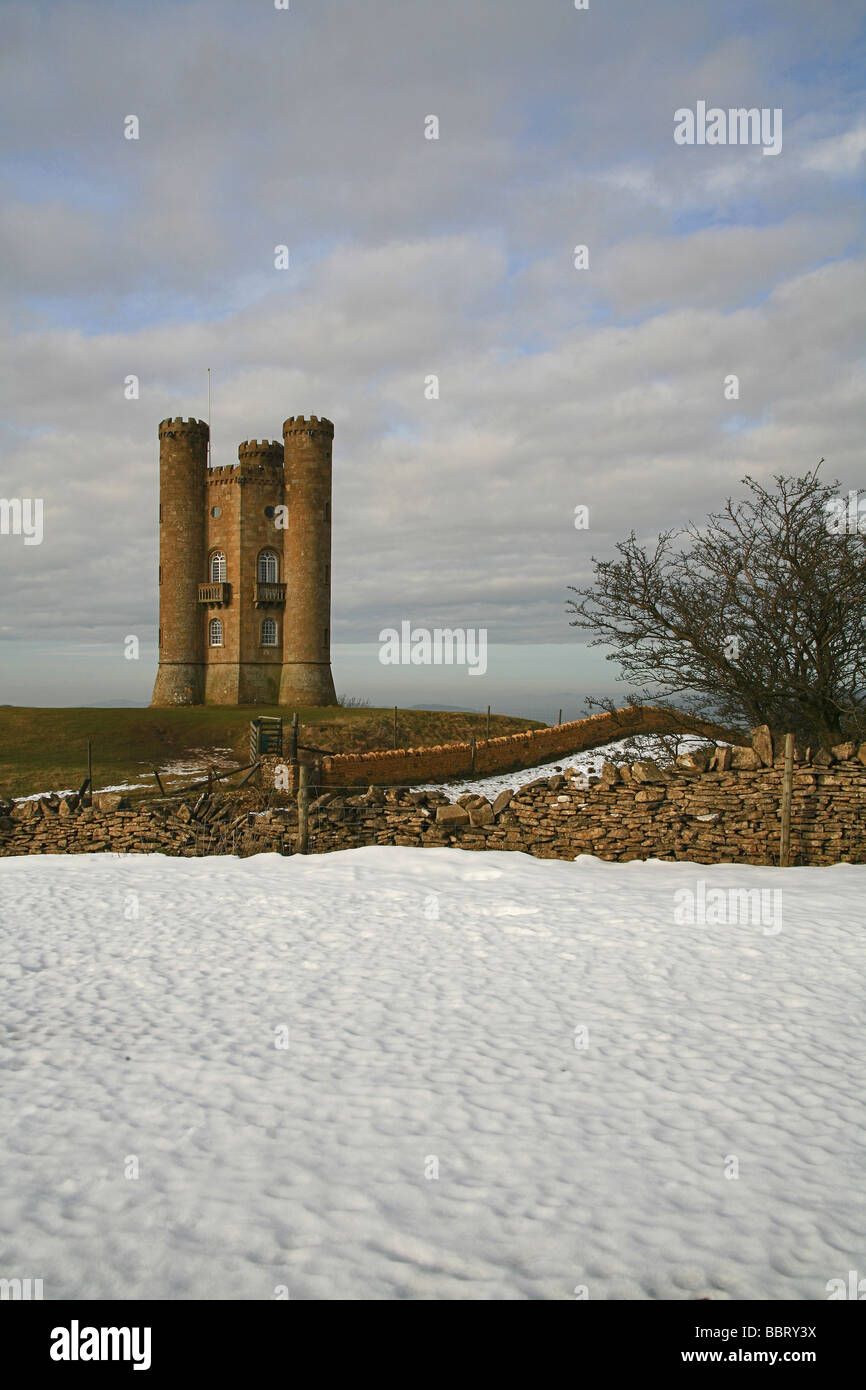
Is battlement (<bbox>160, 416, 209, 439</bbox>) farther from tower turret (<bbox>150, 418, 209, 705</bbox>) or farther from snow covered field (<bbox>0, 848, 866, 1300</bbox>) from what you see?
snow covered field (<bbox>0, 848, 866, 1300</bbox>)

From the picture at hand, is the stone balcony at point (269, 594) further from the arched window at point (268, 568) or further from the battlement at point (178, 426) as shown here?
the battlement at point (178, 426)

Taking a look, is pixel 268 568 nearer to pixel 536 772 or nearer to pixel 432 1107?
pixel 536 772

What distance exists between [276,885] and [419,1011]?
5678 millimetres

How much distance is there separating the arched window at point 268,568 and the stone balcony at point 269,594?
22.1 inches

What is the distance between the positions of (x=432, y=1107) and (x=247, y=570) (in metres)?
45.2

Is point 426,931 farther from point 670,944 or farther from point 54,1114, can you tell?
point 54,1114

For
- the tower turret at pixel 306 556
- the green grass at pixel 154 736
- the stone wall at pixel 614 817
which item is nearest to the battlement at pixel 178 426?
the tower turret at pixel 306 556

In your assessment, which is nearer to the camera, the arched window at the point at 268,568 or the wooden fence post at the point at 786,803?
the wooden fence post at the point at 786,803

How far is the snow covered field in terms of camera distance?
385 cm

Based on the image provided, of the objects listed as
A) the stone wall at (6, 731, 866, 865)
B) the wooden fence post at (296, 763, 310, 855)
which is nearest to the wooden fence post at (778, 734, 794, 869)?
the stone wall at (6, 731, 866, 865)

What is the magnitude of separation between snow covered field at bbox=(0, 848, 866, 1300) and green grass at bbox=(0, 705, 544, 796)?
19.3 meters

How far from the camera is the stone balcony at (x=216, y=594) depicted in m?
48.1

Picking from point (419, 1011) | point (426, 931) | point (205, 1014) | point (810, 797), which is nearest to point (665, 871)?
point (810, 797)
